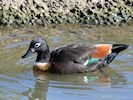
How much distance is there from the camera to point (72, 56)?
8.99 metres

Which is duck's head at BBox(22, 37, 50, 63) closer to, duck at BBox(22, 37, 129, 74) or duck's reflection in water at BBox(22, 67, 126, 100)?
duck at BBox(22, 37, 129, 74)

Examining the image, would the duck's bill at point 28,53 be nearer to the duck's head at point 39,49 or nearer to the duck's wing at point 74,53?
the duck's head at point 39,49

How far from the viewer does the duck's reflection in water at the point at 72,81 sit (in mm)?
8133

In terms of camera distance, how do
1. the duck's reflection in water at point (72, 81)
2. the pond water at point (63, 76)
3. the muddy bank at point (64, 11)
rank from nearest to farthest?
the pond water at point (63, 76) → the duck's reflection in water at point (72, 81) → the muddy bank at point (64, 11)

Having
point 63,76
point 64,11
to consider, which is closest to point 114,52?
point 63,76

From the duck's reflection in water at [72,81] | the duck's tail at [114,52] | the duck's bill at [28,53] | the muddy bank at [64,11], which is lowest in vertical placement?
the duck's reflection in water at [72,81]

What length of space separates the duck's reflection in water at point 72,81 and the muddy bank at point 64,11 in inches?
102

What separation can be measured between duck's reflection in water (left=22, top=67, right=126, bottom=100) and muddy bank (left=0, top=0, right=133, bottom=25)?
8.49ft

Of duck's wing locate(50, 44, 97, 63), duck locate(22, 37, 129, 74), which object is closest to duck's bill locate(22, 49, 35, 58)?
duck locate(22, 37, 129, 74)

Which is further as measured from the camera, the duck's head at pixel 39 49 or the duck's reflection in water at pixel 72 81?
the duck's head at pixel 39 49

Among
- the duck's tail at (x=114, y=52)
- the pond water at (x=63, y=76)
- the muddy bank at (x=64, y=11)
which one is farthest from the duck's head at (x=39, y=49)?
the muddy bank at (x=64, y=11)

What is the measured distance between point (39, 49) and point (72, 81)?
0.90 meters

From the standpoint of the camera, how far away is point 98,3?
12062 millimetres

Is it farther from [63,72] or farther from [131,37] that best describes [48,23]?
[63,72]
